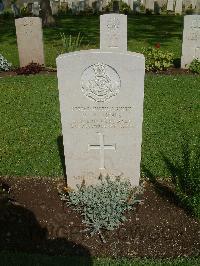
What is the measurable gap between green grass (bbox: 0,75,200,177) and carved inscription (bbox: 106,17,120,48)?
1.46m

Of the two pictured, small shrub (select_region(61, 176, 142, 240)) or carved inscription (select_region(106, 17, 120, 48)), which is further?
carved inscription (select_region(106, 17, 120, 48))

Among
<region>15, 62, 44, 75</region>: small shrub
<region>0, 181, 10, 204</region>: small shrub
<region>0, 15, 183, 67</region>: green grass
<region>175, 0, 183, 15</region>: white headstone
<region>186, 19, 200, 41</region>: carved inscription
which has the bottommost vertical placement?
<region>0, 181, 10, 204</region>: small shrub

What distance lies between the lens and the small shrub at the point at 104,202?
183 inches

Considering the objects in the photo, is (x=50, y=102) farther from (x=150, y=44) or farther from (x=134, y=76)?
(x=150, y=44)

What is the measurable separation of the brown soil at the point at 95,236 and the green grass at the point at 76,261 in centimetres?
14

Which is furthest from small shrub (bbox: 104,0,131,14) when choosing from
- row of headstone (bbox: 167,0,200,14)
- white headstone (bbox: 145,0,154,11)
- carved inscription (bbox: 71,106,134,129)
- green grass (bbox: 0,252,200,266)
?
green grass (bbox: 0,252,200,266)

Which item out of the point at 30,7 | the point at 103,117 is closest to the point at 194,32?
the point at 103,117

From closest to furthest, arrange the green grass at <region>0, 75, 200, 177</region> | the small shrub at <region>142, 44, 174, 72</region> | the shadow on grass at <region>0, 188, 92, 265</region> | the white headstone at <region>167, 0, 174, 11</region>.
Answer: the shadow on grass at <region>0, 188, 92, 265</region> → the green grass at <region>0, 75, 200, 177</region> → the small shrub at <region>142, 44, 174, 72</region> → the white headstone at <region>167, 0, 174, 11</region>

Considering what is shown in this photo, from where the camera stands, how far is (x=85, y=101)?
457cm

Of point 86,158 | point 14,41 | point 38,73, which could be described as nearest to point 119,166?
point 86,158

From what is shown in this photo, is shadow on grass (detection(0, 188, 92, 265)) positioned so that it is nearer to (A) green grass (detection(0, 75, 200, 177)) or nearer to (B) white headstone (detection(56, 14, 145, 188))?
(B) white headstone (detection(56, 14, 145, 188))

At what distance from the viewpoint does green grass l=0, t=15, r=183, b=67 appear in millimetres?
15359

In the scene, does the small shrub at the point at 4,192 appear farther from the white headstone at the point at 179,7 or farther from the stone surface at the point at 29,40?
the white headstone at the point at 179,7

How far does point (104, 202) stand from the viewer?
470 cm
